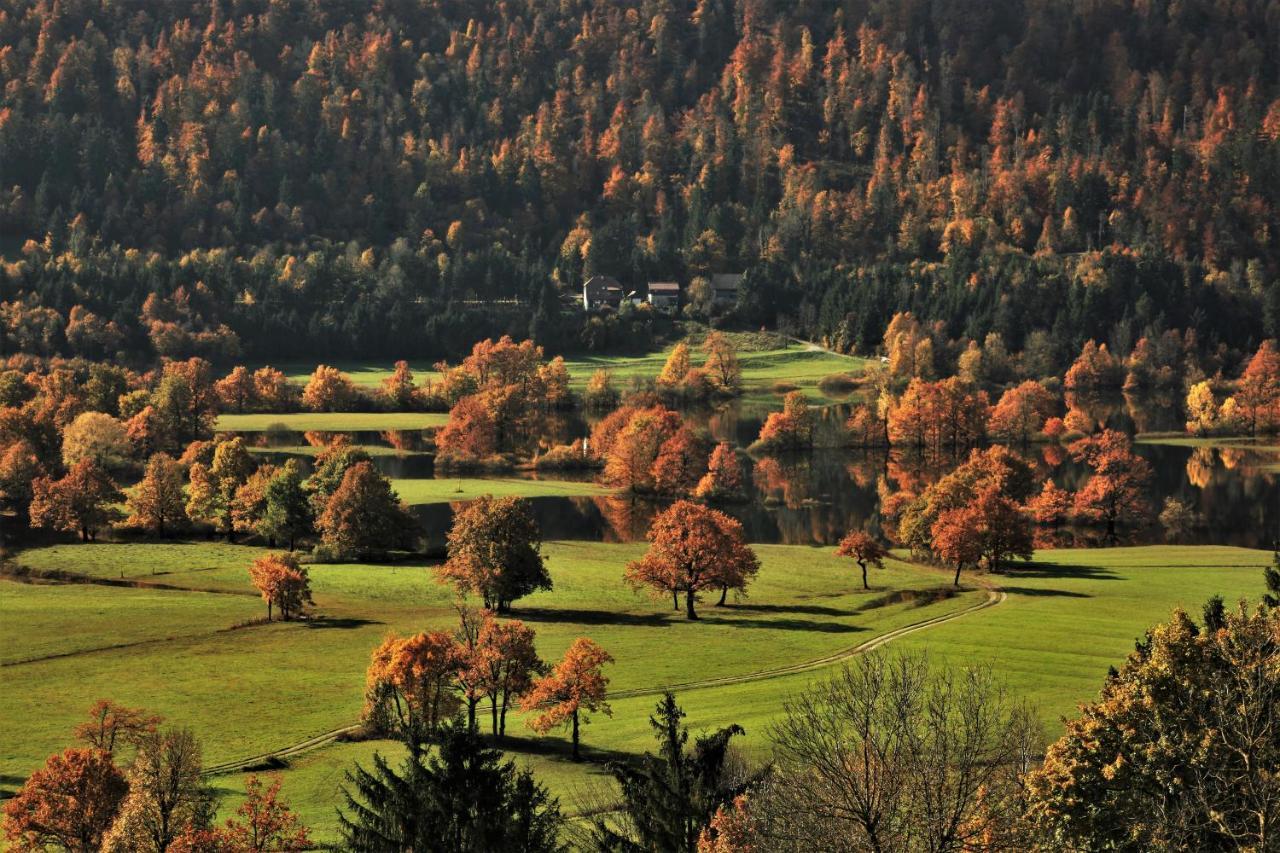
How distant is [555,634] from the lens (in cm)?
7519

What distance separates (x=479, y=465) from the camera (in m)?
144

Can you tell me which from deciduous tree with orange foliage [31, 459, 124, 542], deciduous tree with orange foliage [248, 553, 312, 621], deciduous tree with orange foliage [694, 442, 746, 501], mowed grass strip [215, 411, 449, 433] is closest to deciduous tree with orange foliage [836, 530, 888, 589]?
deciduous tree with orange foliage [248, 553, 312, 621]

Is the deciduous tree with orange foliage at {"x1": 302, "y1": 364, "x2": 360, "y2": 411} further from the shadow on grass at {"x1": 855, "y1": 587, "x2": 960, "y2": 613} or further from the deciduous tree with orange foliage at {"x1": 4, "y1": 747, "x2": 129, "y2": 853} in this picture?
the deciduous tree with orange foliage at {"x1": 4, "y1": 747, "x2": 129, "y2": 853}

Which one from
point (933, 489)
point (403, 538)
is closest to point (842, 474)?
point (933, 489)

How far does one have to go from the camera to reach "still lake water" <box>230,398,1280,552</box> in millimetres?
111000

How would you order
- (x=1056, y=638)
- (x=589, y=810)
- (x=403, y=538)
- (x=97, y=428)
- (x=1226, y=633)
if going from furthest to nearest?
(x=97, y=428) → (x=403, y=538) → (x=1056, y=638) → (x=589, y=810) → (x=1226, y=633)

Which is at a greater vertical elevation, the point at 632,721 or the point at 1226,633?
the point at 1226,633

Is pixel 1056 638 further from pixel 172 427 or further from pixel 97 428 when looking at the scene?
pixel 172 427

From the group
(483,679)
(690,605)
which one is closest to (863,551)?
(690,605)

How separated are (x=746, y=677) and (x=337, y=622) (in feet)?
74.6

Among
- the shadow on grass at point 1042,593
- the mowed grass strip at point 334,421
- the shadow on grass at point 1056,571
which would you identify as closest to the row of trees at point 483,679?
the shadow on grass at point 1042,593

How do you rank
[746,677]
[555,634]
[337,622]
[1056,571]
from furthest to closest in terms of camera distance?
1. [1056,571]
2. [337,622]
3. [555,634]
4. [746,677]

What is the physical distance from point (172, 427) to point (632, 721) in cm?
10148

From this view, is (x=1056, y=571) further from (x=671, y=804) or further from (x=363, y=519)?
(x=671, y=804)
